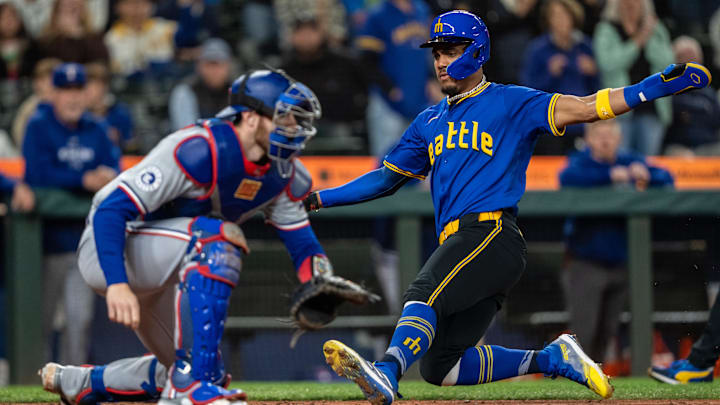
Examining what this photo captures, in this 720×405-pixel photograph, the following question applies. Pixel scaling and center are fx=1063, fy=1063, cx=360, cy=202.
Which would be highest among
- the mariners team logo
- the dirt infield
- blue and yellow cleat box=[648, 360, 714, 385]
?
the mariners team logo

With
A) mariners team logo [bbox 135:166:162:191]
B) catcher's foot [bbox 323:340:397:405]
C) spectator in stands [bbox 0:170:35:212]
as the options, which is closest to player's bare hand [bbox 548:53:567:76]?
spectator in stands [bbox 0:170:35:212]

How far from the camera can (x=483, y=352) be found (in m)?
4.27

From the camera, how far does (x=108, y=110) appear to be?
27.9 feet

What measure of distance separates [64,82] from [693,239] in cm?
445

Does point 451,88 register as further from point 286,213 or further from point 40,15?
point 40,15

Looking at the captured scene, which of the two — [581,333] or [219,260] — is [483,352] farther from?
[581,333]

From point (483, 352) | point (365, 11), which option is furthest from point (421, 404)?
point (365, 11)

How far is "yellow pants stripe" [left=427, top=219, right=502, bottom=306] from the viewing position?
397 cm

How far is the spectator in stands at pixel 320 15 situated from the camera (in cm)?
939

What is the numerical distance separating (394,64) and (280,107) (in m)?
5.10

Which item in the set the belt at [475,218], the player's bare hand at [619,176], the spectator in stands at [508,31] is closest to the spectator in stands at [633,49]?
the spectator in stands at [508,31]

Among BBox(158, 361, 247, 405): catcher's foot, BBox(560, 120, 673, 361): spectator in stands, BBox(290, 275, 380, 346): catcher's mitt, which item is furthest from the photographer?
BBox(560, 120, 673, 361): spectator in stands

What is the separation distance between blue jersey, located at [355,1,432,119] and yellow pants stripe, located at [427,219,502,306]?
16.4ft

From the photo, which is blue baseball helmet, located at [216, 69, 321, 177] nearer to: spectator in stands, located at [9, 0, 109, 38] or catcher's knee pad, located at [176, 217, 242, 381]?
catcher's knee pad, located at [176, 217, 242, 381]
